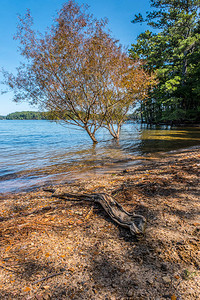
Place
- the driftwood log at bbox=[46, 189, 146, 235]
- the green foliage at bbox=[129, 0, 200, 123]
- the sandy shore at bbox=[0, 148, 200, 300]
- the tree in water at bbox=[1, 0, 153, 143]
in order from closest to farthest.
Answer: the sandy shore at bbox=[0, 148, 200, 300]
the driftwood log at bbox=[46, 189, 146, 235]
the tree in water at bbox=[1, 0, 153, 143]
the green foliage at bbox=[129, 0, 200, 123]

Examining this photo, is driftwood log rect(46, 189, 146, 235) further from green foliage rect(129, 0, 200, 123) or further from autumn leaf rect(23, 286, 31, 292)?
green foliage rect(129, 0, 200, 123)

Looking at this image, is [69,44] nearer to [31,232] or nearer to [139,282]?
[31,232]

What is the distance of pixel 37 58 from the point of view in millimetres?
12039

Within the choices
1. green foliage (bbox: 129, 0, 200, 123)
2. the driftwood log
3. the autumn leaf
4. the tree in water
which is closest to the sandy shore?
the autumn leaf

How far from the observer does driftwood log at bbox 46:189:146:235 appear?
2679 millimetres

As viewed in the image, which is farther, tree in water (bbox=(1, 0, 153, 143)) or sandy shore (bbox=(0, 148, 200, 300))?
tree in water (bbox=(1, 0, 153, 143))

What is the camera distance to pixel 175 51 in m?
30.6

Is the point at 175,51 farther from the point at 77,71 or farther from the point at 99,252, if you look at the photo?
the point at 99,252

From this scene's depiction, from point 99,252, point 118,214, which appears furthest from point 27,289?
point 118,214

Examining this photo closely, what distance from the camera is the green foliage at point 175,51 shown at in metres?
28.8

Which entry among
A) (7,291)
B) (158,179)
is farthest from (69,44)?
(7,291)

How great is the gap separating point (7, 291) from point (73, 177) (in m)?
5.14

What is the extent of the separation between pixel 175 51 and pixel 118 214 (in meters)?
36.6

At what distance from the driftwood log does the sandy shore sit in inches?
4.4
